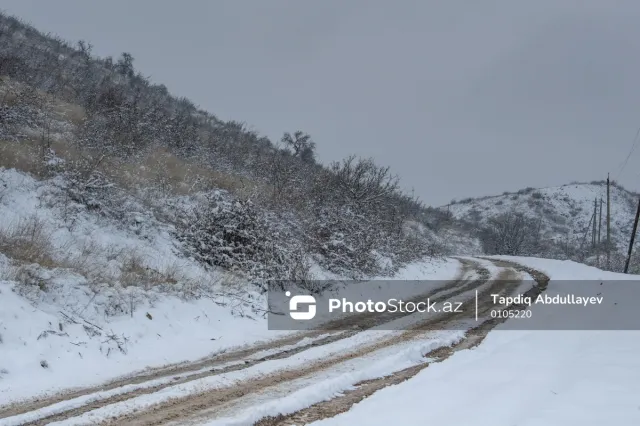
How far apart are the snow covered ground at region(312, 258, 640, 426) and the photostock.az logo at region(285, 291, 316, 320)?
4.70m

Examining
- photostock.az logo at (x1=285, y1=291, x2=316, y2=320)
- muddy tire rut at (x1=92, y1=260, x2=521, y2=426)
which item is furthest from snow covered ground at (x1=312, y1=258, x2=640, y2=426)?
photostock.az logo at (x1=285, y1=291, x2=316, y2=320)

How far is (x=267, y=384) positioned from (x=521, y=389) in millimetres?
3593

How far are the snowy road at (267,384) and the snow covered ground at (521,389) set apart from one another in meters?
0.48

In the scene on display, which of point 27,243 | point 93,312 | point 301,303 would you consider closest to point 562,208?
point 301,303

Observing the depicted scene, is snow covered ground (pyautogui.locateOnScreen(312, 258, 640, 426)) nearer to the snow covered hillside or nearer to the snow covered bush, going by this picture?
the snow covered bush

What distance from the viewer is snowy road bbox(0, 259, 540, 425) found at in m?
5.90

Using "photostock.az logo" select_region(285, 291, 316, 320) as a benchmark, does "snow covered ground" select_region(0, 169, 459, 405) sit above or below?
above

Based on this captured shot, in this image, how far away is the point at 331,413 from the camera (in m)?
6.20

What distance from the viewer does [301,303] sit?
47.0 ft

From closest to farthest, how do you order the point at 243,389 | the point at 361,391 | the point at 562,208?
the point at 243,389
the point at 361,391
the point at 562,208

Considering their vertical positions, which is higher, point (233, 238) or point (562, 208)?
point (562, 208)

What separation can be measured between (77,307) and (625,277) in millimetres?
23591

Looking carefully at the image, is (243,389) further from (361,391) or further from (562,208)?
(562,208)

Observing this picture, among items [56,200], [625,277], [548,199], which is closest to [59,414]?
[56,200]
